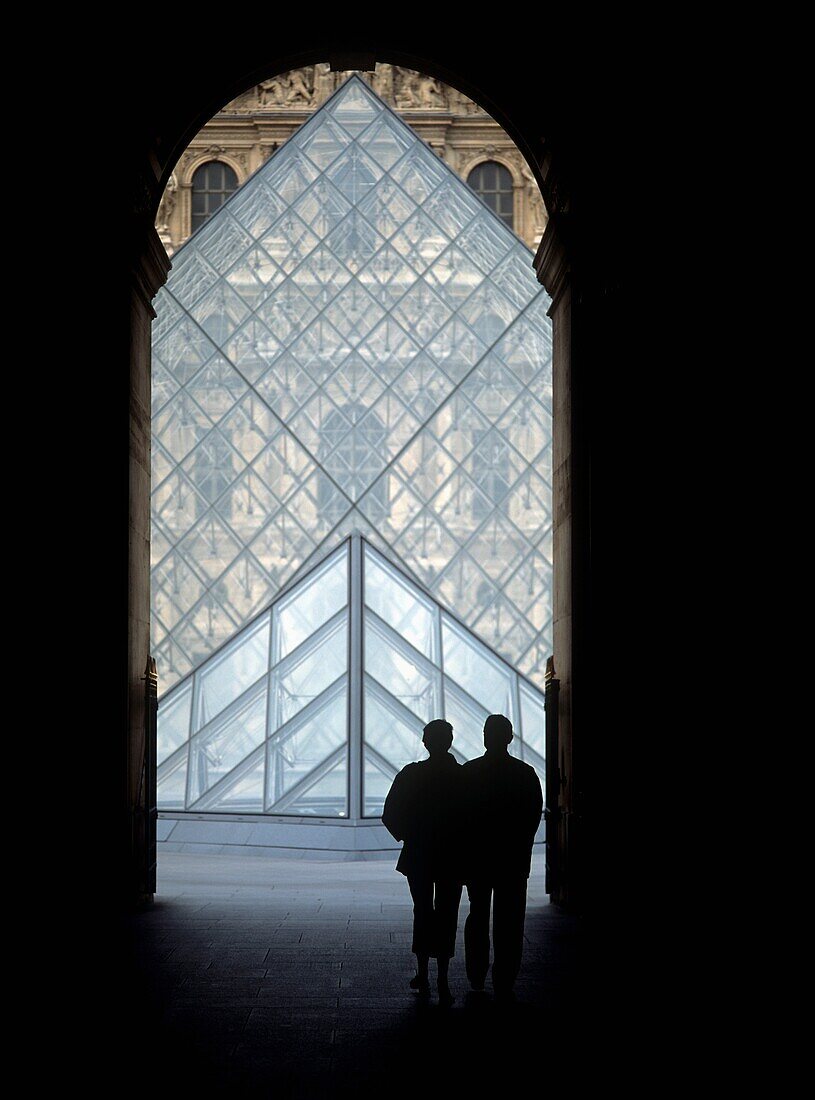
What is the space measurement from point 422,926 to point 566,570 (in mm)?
3423

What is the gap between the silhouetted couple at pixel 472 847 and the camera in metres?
5.18

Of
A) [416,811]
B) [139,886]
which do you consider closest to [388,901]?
[139,886]

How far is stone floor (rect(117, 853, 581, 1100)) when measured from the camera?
13.0ft

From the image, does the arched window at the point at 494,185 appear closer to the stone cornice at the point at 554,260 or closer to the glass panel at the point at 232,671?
the glass panel at the point at 232,671

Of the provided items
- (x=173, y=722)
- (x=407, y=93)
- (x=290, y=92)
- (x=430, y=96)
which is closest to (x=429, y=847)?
(x=173, y=722)

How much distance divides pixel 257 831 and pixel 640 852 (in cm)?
785

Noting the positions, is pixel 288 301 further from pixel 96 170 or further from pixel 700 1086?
pixel 700 1086

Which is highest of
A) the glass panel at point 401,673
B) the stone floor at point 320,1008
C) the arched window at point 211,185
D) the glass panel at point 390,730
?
the arched window at point 211,185

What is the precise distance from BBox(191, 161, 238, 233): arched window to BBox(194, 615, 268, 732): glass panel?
1381cm

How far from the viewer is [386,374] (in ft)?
74.7

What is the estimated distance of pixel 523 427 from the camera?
900 inches

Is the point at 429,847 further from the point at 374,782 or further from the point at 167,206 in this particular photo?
the point at 167,206

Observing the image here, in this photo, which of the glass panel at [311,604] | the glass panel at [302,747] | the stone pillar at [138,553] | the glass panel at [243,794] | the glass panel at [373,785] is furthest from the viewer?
the glass panel at [311,604]

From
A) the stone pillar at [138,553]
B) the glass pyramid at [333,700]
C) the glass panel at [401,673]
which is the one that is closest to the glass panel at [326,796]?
the glass pyramid at [333,700]
